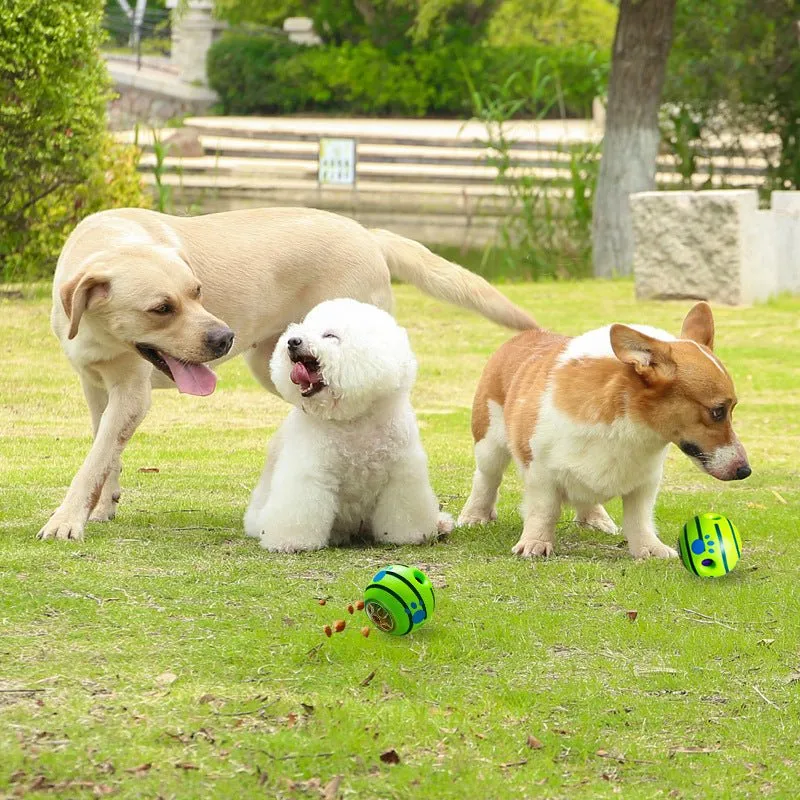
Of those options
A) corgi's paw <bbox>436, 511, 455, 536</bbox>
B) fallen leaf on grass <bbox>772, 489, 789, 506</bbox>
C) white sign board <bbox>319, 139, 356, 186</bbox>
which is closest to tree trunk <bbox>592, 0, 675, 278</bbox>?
white sign board <bbox>319, 139, 356, 186</bbox>

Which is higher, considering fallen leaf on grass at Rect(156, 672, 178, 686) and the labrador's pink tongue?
the labrador's pink tongue

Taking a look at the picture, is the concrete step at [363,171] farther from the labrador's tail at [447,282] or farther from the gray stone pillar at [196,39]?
the labrador's tail at [447,282]

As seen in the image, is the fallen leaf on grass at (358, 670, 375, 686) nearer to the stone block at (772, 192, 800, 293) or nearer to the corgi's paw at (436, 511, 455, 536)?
the corgi's paw at (436, 511, 455, 536)

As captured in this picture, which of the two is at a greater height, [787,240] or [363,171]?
[787,240]

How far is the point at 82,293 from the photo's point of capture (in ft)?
18.2

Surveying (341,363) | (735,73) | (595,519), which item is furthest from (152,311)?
(735,73)

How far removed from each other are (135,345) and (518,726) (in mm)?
2601

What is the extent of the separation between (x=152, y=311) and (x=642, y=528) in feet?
7.09

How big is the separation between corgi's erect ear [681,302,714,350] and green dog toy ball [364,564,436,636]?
1879 mm

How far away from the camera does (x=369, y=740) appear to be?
368 cm

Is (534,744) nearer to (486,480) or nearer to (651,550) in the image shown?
(651,550)

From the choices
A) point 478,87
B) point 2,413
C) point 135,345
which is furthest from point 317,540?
point 478,87

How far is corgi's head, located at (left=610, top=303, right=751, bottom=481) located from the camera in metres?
5.37

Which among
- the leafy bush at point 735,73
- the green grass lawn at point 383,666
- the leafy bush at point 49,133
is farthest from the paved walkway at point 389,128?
the green grass lawn at point 383,666
